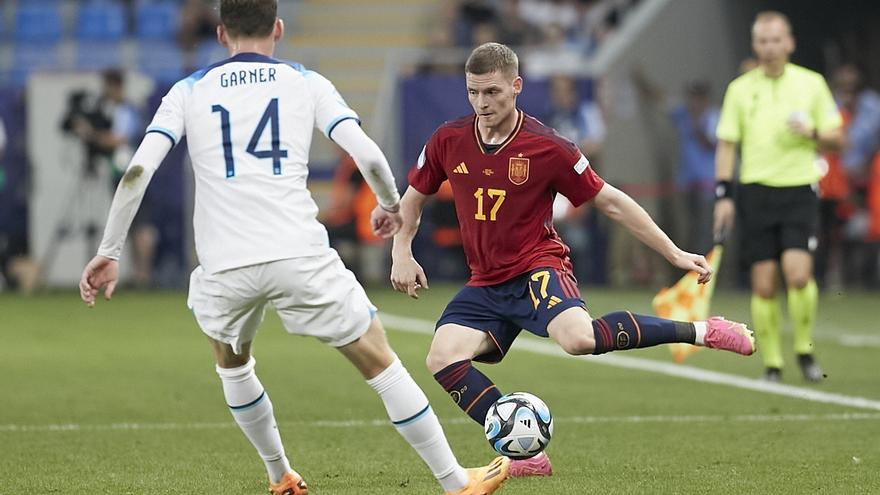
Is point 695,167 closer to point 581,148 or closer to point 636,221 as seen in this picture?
point 581,148

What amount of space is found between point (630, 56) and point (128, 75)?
6.67 metres

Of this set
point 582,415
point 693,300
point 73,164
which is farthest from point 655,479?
point 73,164

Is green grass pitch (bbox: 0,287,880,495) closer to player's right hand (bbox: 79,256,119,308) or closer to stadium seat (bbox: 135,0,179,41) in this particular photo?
player's right hand (bbox: 79,256,119,308)

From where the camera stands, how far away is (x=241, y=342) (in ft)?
20.3

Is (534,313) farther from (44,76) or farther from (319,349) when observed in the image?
(44,76)

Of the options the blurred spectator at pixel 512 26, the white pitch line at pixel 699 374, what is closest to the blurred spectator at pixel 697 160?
the blurred spectator at pixel 512 26

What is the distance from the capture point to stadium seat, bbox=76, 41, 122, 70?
25.7 metres

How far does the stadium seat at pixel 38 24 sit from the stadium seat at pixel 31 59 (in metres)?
0.13

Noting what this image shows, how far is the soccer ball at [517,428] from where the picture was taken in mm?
6598

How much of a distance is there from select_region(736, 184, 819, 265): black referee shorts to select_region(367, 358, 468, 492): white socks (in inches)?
207

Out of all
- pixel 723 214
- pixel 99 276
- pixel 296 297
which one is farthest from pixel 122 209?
pixel 723 214

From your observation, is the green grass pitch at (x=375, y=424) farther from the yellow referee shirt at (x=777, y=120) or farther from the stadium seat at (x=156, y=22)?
the stadium seat at (x=156, y=22)

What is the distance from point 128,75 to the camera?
2058 cm

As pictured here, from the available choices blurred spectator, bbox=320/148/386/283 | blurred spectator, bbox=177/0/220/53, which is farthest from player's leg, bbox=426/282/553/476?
→ blurred spectator, bbox=177/0/220/53
